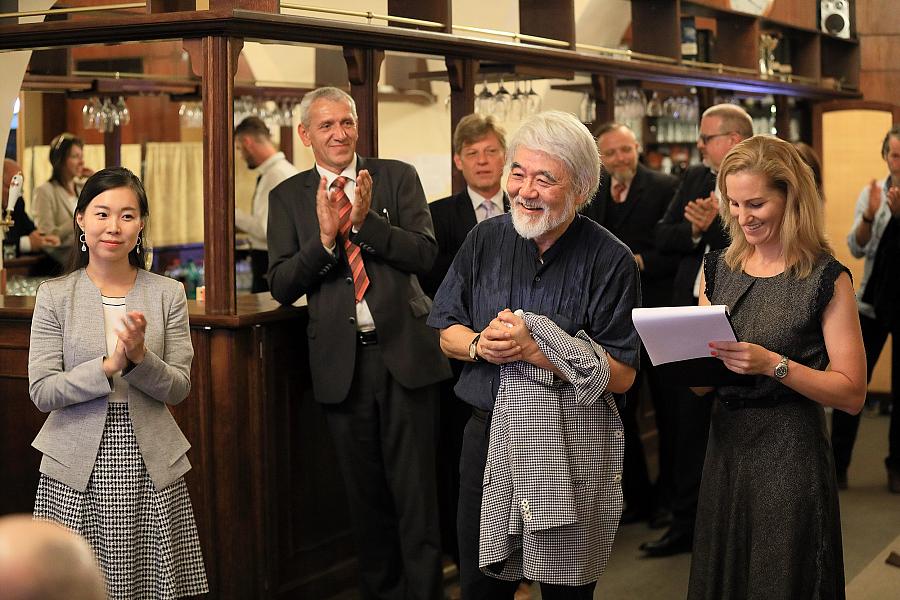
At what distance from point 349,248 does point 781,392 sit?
5.69 ft

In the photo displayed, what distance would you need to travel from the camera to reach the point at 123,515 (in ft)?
11.3

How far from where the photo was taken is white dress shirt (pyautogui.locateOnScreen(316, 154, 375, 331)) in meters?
4.35

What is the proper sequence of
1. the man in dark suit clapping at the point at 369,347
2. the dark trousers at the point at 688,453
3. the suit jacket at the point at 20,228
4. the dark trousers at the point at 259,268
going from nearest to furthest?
the man in dark suit clapping at the point at 369,347 → the dark trousers at the point at 688,453 → the suit jacket at the point at 20,228 → the dark trousers at the point at 259,268

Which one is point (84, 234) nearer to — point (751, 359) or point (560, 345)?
point (560, 345)

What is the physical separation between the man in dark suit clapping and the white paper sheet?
4.57 ft

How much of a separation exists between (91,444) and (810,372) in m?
2.00

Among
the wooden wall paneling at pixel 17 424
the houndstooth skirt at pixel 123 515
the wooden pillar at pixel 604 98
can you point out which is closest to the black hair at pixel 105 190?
the houndstooth skirt at pixel 123 515

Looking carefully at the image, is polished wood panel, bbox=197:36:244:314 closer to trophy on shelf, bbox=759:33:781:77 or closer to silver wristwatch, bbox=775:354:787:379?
silver wristwatch, bbox=775:354:787:379

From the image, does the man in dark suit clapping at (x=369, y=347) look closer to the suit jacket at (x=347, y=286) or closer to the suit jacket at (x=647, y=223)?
the suit jacket at (x=347, y=286)

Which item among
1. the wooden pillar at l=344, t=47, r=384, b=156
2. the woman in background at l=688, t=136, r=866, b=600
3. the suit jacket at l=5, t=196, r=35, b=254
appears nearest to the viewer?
the woman in background at l=688, t=136, r=866, b=600

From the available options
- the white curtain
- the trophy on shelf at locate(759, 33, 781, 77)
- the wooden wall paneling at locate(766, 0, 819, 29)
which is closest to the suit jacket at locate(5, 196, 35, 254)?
the white curtain

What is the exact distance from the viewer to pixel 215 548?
14.4 ft

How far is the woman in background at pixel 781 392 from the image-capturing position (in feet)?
10.3

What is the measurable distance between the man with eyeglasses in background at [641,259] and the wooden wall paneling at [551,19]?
1.80 feet
